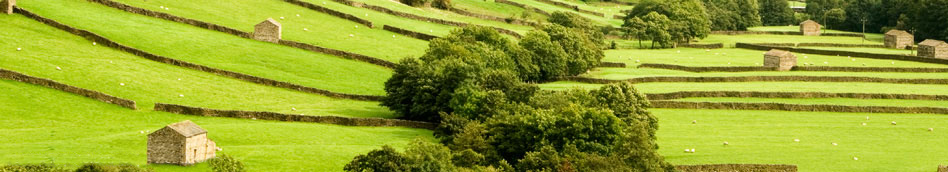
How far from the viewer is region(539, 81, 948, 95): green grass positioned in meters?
124

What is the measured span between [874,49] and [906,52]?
4888mm

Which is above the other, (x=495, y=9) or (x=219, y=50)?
(x=495, y=9)

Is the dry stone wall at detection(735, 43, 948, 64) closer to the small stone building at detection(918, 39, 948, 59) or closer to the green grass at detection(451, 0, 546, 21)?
the small stone building at detection(918, 39, 948, 59)

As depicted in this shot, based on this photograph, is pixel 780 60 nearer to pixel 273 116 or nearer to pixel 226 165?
pixel 273 116

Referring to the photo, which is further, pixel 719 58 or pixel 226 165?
pixel 719 58

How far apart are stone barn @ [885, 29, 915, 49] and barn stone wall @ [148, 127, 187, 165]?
11554cm

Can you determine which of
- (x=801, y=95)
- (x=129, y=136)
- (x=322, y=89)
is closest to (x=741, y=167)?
(x=129, y=136)

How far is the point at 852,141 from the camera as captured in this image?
9856 cm

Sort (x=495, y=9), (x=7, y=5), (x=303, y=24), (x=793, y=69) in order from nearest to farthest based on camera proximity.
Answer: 1. (x=7, y=5)
2. (x=303, y=24)
3. (x=793, y=69)
4. (x=495, y=9)

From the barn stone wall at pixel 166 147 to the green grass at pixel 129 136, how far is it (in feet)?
2.05

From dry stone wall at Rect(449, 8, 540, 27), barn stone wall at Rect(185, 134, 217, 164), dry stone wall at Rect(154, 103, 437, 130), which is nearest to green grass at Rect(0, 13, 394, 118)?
dry stone wall at Rect(154, 103, 437, 130)

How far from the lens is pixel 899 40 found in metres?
177

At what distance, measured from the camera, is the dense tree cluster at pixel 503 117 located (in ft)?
256

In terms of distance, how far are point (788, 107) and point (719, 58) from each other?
43.8 meters
